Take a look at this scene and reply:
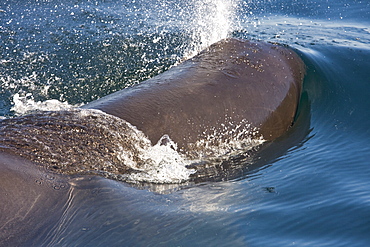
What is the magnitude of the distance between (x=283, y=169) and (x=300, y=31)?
5403 millimetres

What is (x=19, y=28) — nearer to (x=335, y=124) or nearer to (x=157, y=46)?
(x=157, y=46)

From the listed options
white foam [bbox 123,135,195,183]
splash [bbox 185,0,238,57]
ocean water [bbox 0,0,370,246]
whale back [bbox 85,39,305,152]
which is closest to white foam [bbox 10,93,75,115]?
ocean water [bbox 0,0,370,246]

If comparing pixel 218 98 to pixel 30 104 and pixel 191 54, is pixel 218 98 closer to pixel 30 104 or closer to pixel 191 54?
pixel 191 54

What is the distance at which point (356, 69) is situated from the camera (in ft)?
24.3

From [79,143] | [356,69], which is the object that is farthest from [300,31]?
[79,143]

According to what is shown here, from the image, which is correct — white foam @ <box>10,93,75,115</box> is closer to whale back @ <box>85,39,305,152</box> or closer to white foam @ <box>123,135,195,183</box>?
whale back @ <box>85,39,305,152</box>

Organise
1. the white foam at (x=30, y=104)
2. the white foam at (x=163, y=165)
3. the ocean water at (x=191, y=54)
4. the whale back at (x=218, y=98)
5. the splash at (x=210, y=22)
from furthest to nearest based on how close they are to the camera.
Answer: the splash at (x=210, y=22), the white foam at (x=30, y=104), the whale back at (x=218, y=98), the white foam at (x=163, y=165), the ocean water at (x=191, y=54)

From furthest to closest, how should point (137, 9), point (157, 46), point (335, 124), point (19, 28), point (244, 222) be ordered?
point (137, 9) < point (19, 28) < point (157, 46) < point (335, 124) < point (244, 222)

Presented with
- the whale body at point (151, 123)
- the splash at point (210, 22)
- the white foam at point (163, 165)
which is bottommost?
the white foam at point (163, 165)

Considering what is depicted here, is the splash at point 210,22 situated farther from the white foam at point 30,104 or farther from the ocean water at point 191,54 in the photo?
the white foam at point 30,104

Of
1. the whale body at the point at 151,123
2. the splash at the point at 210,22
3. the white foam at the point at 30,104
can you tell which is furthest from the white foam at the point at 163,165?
the splash at the point at 210,22

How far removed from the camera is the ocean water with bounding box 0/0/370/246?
3475mm

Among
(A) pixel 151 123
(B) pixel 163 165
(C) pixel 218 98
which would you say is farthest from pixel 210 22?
(B) pixel 163 165

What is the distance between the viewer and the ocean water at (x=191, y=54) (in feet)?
11.4
